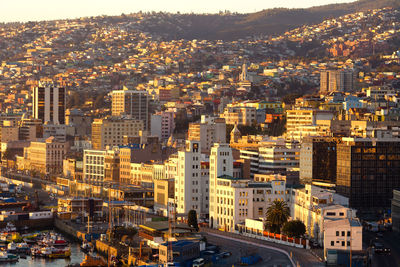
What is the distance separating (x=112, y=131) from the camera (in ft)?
423

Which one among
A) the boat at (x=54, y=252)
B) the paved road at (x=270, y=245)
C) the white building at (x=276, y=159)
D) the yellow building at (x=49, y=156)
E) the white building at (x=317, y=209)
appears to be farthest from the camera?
the yellow building at (x=49, y=156)

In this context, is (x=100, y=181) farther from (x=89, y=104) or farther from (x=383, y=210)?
(x=89, y=104)

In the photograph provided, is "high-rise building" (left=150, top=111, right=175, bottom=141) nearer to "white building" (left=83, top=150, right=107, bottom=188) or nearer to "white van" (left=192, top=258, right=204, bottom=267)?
"white building" (left=83, top=150, right=107, bottom=188)

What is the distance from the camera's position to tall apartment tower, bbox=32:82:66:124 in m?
156

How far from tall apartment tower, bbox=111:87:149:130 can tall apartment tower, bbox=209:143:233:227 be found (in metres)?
77.2

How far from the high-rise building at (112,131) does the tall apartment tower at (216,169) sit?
177 ft

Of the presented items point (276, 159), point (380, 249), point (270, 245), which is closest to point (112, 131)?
point (276, 159)

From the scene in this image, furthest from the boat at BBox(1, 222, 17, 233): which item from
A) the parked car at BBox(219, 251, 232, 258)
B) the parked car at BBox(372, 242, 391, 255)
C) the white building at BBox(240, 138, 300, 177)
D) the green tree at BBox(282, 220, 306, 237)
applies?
the parked car at BBox(372, 242, 391, 255)

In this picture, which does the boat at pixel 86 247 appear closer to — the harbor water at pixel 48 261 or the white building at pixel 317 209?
the harbor water at pixel 48 261

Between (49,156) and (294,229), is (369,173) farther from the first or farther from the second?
(49,156)

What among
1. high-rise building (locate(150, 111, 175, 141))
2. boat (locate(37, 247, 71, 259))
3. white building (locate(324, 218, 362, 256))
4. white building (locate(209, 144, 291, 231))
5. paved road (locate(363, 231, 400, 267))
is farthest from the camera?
high-rise building (locate(150, 111, 175, 141))

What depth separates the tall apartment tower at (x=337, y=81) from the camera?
16425 centimetres

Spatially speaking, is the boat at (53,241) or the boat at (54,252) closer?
the boat at (54,252)

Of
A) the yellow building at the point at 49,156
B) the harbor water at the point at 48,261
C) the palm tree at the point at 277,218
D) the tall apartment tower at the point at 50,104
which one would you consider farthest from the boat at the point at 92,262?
the tall apartment tower at the point at 50,104
